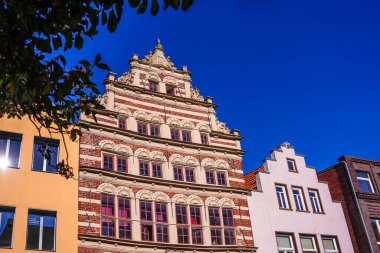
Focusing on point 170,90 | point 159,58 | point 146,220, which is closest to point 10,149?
point 146,220

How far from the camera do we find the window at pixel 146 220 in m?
21.6

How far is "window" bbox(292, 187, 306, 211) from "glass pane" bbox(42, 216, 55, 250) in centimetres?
1486

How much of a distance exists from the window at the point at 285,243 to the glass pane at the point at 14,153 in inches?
573

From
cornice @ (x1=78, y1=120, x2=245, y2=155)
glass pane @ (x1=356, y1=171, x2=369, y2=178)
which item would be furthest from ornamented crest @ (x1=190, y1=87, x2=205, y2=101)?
glass pane @ (x1=356, y1=171, x2=369, y2=178)

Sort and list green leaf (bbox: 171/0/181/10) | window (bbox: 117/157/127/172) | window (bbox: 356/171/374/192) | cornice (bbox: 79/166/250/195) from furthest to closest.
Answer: window (bbox: 356/171/374/192) → window (bbox: 117/157/127/172) → cornice (bbox: 79/166/250/195) → green leaf (bbox: 171/0/181/10)

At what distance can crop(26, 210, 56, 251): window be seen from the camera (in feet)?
61.0

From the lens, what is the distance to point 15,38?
8016 millimetres

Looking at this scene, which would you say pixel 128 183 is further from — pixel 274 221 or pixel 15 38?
pixel 15 38

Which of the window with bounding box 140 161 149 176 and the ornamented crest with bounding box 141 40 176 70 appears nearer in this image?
the window with bounding box 140 161 149 176

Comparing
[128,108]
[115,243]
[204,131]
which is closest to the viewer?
[115,243]

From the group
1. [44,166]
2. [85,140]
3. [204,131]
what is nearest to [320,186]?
[204,131]

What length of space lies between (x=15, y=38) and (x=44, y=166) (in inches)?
526

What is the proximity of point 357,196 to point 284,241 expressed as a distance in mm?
7122

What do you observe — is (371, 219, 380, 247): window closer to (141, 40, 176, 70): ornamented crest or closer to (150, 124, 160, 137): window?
(150, 124, 160, 137): window
